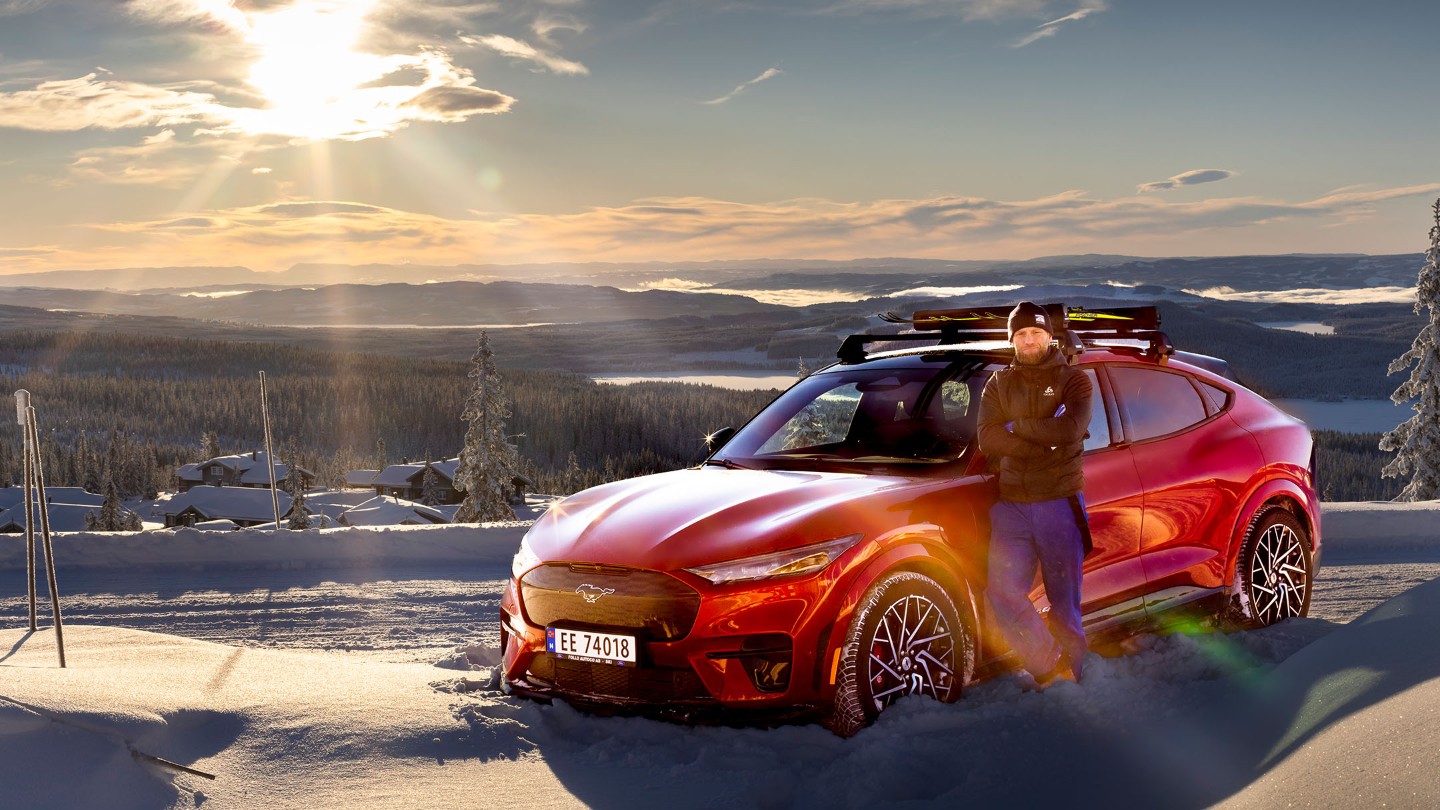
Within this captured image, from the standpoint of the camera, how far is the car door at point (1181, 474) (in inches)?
263

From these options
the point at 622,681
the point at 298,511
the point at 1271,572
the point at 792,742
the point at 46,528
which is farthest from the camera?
the point at 298,511

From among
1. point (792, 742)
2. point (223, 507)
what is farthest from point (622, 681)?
point (223, 507)

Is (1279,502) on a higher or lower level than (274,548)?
higher

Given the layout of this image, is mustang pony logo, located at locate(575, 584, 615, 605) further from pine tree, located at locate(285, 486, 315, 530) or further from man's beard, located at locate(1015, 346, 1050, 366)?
pine tree, located at locate(285, 486, 315, 530)

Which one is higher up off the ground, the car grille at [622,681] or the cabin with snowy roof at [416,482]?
the car grille at [622,681]

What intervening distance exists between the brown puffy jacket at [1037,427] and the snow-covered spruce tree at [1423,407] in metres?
37.0

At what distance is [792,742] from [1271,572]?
4.04 metres

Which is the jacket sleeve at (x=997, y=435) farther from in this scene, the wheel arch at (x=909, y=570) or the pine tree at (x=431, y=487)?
the pine tree at (x=431, y=487)

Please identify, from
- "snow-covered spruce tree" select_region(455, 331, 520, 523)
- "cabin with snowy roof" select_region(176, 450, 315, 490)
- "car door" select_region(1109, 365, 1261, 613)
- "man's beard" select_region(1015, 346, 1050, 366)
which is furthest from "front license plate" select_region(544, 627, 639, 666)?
"cabin with snowy roof" select_region(176, 450, 315, 490)

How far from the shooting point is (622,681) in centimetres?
519

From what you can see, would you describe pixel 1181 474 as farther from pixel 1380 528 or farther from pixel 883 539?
pixel 1380 528

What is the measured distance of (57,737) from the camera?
4.76 m

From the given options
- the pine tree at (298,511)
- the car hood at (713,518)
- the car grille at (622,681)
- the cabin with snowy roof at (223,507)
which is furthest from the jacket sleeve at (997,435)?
the cabin with snowy roof at (223,507)

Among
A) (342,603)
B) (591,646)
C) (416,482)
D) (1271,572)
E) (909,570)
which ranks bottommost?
(416,482)
